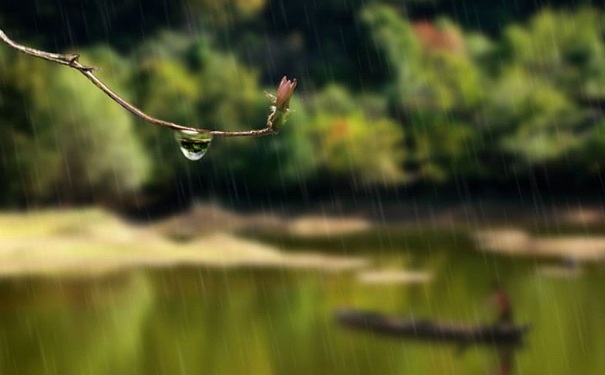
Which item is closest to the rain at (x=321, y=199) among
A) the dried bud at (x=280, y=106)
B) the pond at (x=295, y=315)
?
the pond at (x=295, y=315)

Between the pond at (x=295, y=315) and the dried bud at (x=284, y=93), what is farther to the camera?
the pond at (x=295, y=315)

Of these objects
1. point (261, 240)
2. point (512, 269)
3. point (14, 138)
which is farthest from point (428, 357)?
point (14, 138)

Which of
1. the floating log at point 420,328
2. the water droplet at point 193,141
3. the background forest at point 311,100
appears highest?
the background forest at point 311,100

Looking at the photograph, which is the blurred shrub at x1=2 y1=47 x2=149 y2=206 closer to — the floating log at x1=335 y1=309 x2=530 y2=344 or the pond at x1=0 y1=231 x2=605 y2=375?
the pond at x1=0 y1=231 x2=605 y2=375

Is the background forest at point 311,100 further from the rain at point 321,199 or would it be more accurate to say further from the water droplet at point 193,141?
the water droplet at point 193,141

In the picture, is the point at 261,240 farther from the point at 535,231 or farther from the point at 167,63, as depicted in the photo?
the point at 535,231

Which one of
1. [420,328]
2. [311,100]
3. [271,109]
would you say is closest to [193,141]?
[271,109]

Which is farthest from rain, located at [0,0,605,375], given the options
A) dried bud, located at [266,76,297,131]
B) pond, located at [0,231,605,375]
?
dried bud, located at [266,76,297,131]
